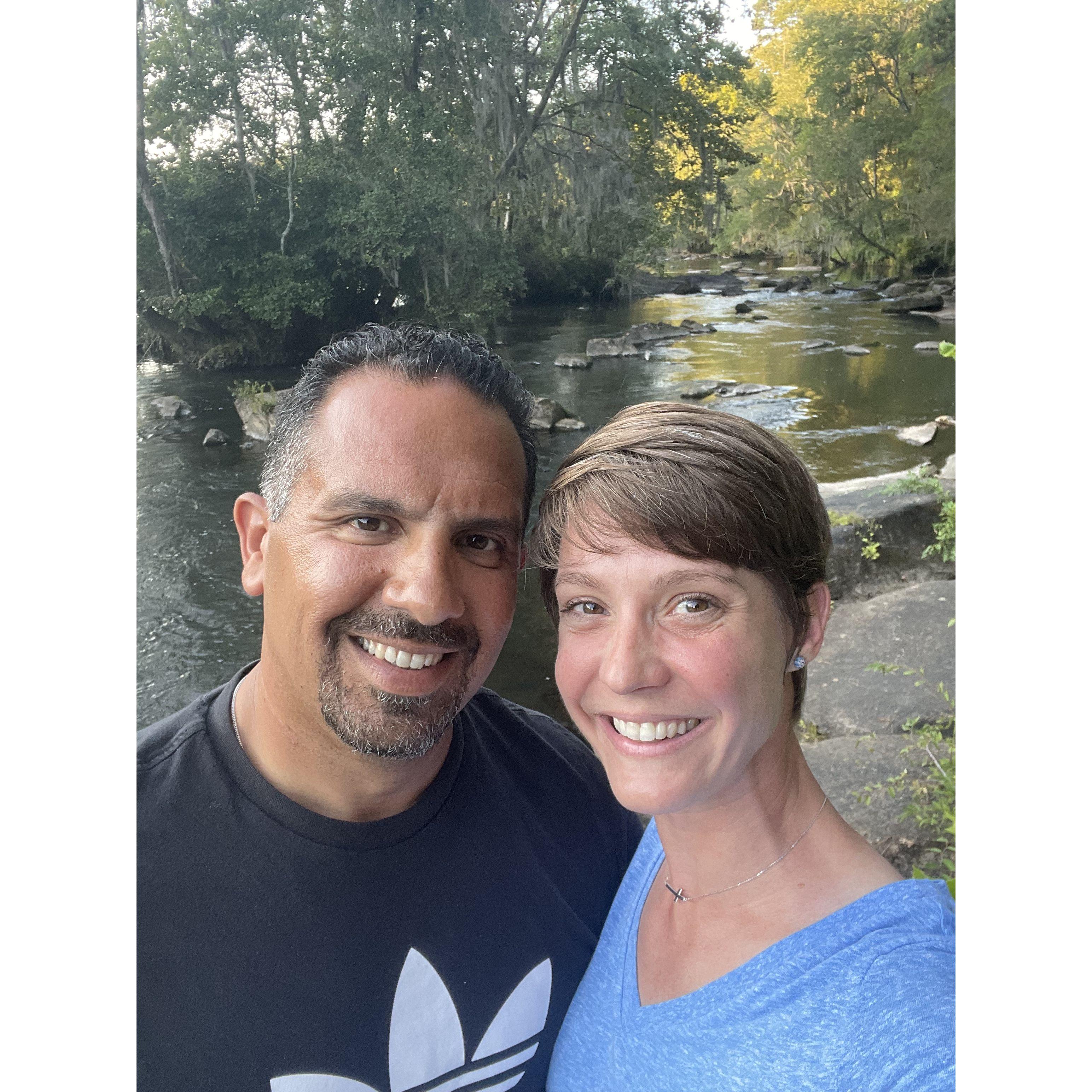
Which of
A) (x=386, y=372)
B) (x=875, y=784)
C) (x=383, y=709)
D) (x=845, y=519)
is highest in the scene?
(x=386, y=372)

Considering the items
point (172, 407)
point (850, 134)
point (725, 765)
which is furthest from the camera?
point (172, 407)

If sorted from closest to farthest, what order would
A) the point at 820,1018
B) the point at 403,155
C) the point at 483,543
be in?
1. the point at 820,1018
2. the point at 483,543
3. the point at 403,155

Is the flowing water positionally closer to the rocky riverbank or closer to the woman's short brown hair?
the rocky riverbank

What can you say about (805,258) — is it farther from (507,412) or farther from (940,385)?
(507,412)

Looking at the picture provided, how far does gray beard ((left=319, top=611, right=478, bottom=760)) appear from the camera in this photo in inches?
37.3

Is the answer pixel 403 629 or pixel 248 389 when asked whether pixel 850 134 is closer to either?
pixel 248 389

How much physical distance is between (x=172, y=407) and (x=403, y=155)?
0.88 meters

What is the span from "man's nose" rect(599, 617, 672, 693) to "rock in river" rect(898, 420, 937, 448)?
2.32 metres

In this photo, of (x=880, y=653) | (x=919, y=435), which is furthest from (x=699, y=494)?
(x=919, y=435)

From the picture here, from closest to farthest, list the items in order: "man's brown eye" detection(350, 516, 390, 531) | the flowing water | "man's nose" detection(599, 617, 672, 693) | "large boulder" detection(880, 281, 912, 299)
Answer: "man's nose" detection(599, 617, 672, 693), "man's brown eye" detection(350, 516, 390, 531), the flowing water, "large boulder" detection(880, 281, 912, 299)

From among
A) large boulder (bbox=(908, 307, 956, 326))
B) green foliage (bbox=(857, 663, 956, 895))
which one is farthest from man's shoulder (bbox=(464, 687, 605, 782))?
large boulder (bbox=(908, 307, 956, 326))

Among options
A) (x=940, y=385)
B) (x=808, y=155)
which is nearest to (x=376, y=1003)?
(x=808, y=155)

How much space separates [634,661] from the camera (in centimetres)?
83

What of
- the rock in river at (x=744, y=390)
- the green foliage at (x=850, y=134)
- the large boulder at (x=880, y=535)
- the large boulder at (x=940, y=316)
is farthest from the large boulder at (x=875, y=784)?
the green foliage at (x=850, y=134)
